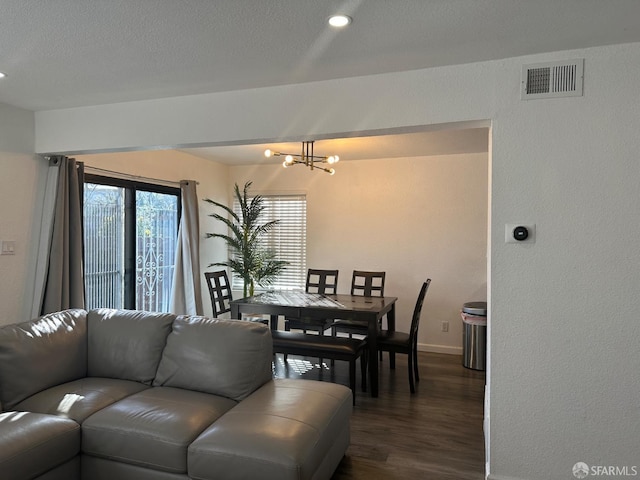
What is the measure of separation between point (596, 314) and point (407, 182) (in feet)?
11.2

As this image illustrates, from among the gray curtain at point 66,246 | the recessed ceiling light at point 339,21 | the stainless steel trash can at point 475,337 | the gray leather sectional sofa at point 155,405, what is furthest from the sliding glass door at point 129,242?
the stainless steel trash can at point 475,337

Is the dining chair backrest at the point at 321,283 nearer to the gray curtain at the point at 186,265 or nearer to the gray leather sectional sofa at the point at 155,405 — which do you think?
the gray curtain at the point at 186,265

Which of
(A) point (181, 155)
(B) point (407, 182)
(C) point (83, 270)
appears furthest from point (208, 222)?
(B) point (407, 182)

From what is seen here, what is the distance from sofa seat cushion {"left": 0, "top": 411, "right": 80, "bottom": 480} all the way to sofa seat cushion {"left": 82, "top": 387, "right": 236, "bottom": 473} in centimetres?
9

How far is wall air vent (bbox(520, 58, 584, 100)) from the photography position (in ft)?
7.86

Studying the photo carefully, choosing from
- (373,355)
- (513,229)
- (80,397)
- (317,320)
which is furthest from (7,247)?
(513,229)

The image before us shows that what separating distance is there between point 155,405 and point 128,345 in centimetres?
67

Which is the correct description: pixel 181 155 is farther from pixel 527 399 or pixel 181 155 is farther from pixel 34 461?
pixel 527 399

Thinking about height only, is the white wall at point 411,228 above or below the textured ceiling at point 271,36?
below

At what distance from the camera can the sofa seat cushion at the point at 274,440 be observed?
1.99m

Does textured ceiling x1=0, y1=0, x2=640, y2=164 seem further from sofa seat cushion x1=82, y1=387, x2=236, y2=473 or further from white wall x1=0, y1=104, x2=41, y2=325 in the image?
sofa seat cushion x1=82, y1=387, x2=236, y2=473

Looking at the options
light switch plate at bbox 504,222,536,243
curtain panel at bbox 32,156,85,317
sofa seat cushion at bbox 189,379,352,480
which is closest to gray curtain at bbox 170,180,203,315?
curtain panel at bbox 32,156,85,317

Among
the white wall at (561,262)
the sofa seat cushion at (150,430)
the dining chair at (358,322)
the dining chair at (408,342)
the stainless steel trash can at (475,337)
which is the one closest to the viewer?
the sofa seat cushion at (150,430)

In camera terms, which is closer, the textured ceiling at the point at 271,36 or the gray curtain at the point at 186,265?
the textured ceiling at the point at 271,36
